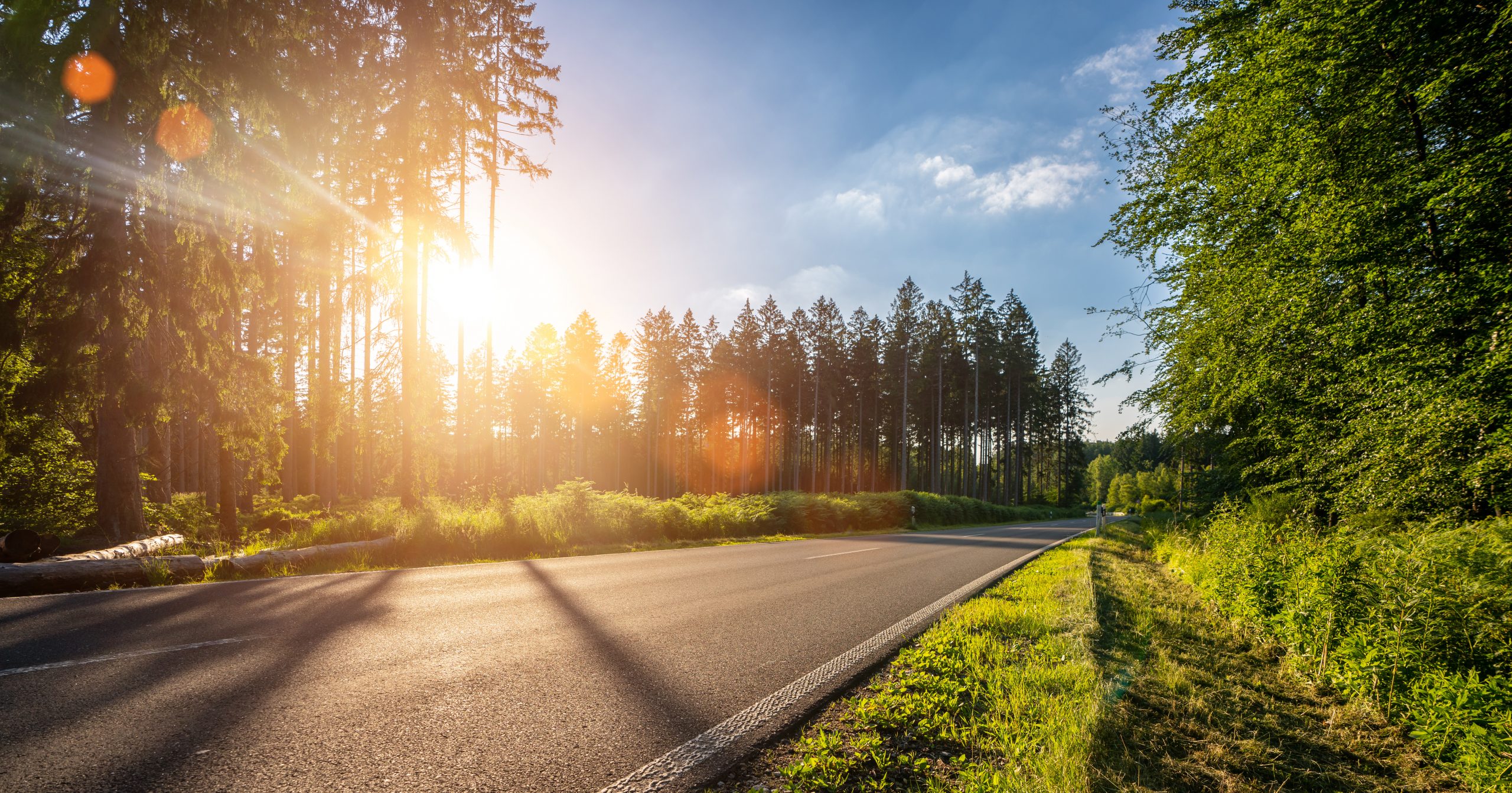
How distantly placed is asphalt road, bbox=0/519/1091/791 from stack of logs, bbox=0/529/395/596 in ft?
3.95

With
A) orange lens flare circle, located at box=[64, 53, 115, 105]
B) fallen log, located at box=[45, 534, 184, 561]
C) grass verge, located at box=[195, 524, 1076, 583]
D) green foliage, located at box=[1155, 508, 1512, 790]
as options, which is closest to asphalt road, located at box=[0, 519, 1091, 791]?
grass verge, located at box=[195, 524, 1076, 583]

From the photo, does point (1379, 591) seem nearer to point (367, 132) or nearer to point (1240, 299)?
point (1240, 299)

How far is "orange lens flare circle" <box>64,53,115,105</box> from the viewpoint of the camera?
9141 mm

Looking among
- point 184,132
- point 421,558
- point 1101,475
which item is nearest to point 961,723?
point 421,558

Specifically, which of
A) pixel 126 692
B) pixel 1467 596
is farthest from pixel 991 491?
pixel 126 692

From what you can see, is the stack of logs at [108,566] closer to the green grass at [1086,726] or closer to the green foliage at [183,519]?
the green foliage at [183,519]

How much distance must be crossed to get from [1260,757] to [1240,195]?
7.89 metres

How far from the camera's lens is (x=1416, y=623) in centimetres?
395

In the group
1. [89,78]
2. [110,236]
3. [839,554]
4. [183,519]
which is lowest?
[839,554]

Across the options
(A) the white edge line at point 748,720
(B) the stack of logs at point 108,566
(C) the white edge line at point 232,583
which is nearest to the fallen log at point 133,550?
(B) the stack of logs at point 108,566

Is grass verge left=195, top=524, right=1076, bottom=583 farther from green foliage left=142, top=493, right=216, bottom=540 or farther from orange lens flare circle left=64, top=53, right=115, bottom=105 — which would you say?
orange lens flare circle left=64, top=53, right=115, bottom=105

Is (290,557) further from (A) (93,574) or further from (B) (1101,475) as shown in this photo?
(B) (1101,475)

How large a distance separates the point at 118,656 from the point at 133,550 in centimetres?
601

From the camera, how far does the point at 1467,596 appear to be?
151 inches
